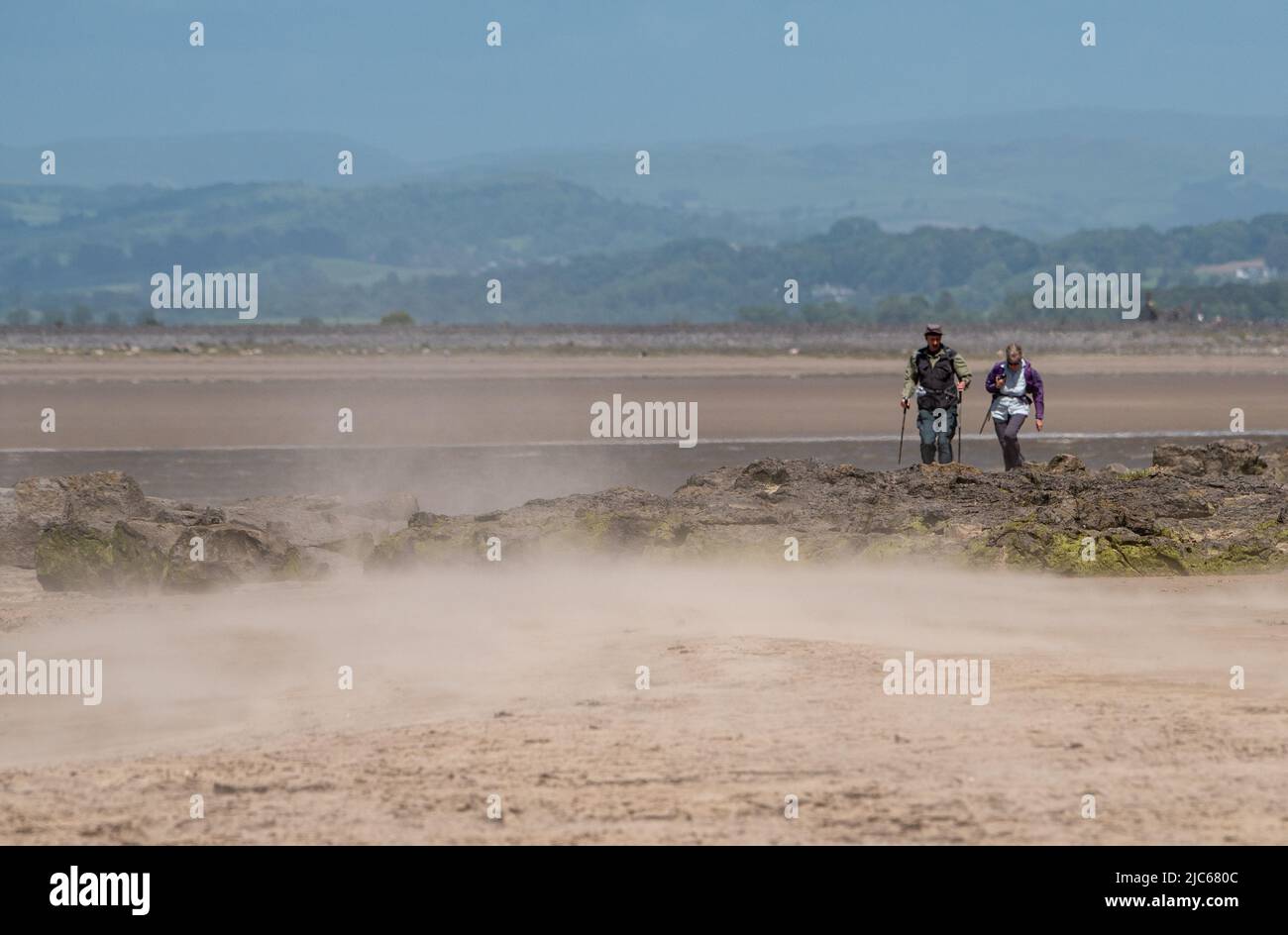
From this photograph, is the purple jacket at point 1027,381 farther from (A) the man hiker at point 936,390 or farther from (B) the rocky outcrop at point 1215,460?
(B) the rocky outcrop at point 1215,460

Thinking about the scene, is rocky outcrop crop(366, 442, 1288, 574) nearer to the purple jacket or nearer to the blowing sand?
the blowing sand

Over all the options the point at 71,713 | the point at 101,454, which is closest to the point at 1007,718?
the point at 71,713

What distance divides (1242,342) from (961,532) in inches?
1672

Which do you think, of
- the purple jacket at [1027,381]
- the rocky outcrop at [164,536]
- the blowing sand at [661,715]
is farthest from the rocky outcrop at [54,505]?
the purple jacket at [1027,381]

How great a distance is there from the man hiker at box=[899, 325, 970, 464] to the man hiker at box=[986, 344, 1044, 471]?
405 mm

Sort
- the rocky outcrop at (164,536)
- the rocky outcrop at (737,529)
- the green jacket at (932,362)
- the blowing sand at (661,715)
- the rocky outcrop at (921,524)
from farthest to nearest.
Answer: the green jacket at (932,362) < the rocky outcrop at (164,536) < the rocky outcrop at (737,529) < the rocky outcrop at (921,524) < the blowing sand at (661,715)

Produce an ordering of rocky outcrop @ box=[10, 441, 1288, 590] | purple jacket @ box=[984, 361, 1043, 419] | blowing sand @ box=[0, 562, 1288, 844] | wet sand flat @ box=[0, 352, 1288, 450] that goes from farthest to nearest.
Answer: wet sand flat @ box=[0, 352, 1288, 450] < purple jacket @ box=[984, 361, 1043, 419] < rocky outcrop @ box=[10, 441, 1288, 590] < blowing sand @ box=[0, 562, 1288, 844]

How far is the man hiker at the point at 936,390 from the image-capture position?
2111cm

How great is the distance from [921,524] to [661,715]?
259 inches

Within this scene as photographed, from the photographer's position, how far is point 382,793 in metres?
8.84

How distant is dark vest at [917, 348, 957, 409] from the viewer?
69.3 ft

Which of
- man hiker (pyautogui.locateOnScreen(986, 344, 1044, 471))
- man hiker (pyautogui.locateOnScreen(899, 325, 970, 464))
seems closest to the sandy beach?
man hiker (pyautogui.locateOnScreen(899, 325, 970, 464))

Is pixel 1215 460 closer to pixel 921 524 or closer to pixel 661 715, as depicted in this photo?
pixel 921 524

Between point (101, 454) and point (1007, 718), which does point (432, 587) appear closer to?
point (1007, 718)
